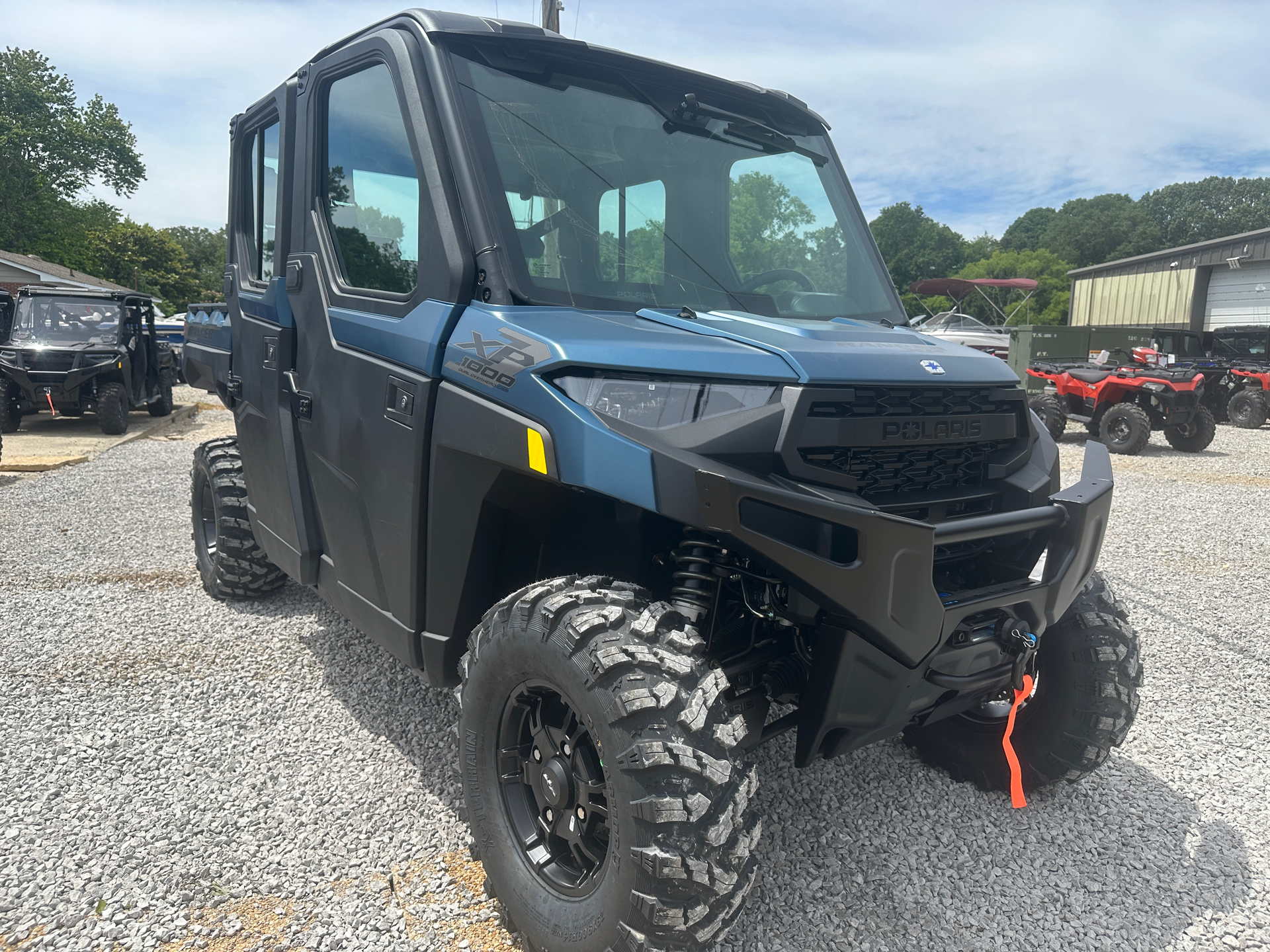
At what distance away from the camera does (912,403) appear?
2139 mm

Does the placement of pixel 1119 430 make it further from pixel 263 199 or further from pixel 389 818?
pixel 389 818

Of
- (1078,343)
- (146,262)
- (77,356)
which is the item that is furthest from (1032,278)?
(77,356)

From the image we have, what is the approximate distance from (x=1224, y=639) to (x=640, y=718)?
4.30 meters

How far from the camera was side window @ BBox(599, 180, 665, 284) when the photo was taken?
2.44 metres

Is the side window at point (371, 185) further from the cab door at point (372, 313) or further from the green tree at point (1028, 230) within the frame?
the green tree at point (1028, 230)

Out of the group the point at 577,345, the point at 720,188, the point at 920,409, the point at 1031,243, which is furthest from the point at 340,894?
the point at 1031,243

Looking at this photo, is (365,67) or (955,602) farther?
(365,67)

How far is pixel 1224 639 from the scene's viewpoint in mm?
4656

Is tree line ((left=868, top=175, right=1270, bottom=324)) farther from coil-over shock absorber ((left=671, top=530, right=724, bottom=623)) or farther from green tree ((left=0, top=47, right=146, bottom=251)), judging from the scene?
coil-over shock absorber ((left=671, top=530, right=724, bottom=623))

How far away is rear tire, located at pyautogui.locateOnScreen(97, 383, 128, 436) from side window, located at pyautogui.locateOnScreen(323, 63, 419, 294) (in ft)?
38.8

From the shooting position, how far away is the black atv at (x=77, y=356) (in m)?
12.3

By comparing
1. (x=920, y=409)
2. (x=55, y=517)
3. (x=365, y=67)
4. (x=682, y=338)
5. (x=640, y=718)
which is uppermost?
(x=365, y=67)

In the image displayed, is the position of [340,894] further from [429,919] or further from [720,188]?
[720,188]

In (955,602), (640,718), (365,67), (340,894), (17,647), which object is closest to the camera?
(640,718)
